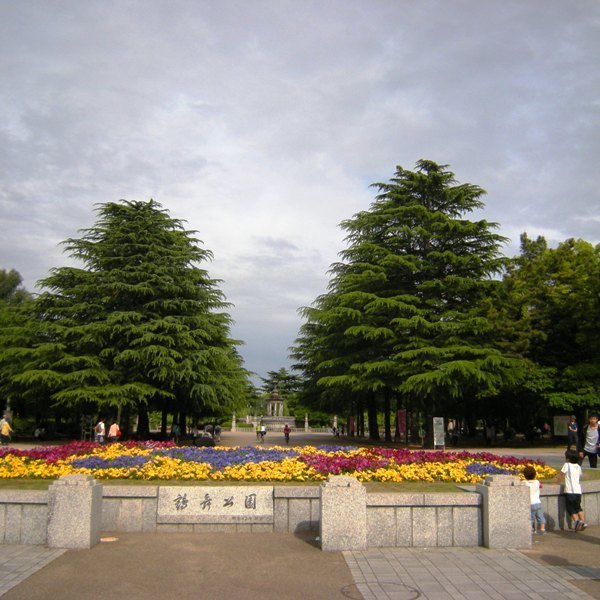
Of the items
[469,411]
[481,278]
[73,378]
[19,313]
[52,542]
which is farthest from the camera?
[469,411]

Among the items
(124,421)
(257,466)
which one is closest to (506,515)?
(257,466)

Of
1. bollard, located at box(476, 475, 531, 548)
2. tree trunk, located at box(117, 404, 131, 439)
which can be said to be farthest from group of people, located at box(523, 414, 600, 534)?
tree trunk, located at box(117, 404, 131, 439)

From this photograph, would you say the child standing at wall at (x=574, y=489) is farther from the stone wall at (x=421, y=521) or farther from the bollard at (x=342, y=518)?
the bollard at (x=342, y=518)

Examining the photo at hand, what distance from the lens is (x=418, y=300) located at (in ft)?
102

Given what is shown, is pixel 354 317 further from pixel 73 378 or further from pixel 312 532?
pixel 312 532

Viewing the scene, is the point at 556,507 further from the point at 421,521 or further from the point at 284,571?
the point at 284,571

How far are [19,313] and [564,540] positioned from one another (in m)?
33.6

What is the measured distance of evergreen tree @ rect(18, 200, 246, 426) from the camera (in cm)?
3103

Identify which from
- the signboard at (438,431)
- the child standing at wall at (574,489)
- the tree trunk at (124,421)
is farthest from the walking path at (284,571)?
the tree trunk at (124,421)

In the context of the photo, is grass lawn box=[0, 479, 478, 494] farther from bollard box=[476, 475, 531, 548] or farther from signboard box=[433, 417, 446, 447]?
signboard box=[433, 417, 446, 447]

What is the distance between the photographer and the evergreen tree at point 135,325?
102 ft

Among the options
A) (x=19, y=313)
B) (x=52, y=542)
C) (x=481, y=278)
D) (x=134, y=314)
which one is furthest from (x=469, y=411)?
(x=52, y=542)

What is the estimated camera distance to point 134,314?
31.9 meters

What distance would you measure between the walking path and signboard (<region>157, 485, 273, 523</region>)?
313mm
